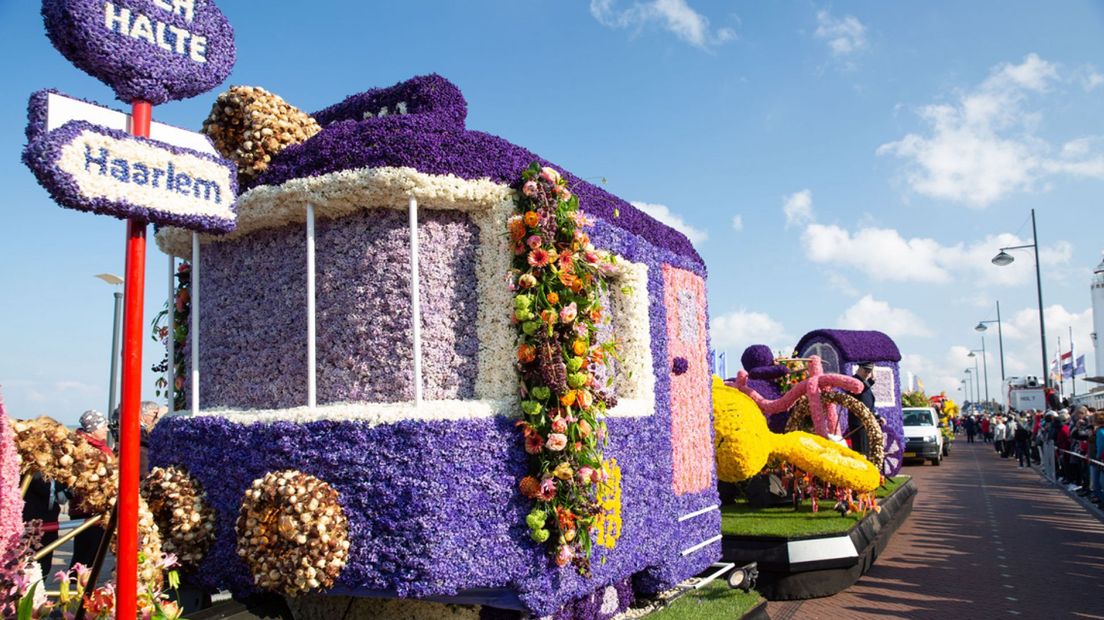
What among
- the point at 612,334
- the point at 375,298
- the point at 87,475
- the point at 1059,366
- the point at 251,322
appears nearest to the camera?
the point at 87,475

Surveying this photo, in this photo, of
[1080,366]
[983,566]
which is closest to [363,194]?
[983,566]

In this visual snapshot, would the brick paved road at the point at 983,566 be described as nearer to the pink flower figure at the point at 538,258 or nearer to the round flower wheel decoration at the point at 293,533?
the pink flower figure at the point at 538,258

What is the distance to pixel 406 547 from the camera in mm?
4988

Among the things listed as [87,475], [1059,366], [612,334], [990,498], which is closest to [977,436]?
[1059,366]

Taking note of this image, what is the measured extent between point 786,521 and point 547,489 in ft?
19.4

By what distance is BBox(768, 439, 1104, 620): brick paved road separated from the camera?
800 centimetres

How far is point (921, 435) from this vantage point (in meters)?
25.0

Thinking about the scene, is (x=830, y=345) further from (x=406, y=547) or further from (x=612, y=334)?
(x=406, y=547)

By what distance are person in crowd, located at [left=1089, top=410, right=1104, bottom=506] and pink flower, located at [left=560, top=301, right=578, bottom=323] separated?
12.4m

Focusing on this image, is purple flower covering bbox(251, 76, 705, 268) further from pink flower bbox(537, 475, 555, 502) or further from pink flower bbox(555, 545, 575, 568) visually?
pink flower bbox(555, 545, 575, 568)

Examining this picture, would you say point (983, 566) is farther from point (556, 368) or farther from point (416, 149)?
point (416, 149)

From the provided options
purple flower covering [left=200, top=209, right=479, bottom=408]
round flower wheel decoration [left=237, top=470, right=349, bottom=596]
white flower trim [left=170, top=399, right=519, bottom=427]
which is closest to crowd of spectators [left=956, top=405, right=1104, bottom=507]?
white flower trim [left=170, top=399, right=519, bottom=427]

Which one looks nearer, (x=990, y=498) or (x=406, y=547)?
(x=406, y=547)

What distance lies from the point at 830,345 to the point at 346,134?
1423 cm
